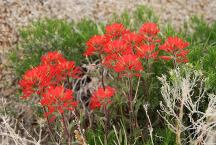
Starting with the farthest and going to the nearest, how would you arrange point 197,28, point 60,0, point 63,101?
point 60,0, point 197,28, point 63,101

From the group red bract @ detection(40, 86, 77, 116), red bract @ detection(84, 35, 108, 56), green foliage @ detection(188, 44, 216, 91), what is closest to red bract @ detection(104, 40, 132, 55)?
red bract @ detection(84, 35, 108, 56)

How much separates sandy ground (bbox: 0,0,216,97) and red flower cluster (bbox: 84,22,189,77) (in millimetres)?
1752

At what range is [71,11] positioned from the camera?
5.37 metres

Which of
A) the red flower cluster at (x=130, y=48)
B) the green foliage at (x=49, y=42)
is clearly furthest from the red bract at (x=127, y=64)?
the green foliage at (x=49, y=42)

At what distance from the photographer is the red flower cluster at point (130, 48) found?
9.75 ft

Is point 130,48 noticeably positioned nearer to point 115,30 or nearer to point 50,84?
point 115,30

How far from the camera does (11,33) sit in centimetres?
509

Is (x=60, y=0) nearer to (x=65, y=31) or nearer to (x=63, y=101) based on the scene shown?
(x=65, y=31)

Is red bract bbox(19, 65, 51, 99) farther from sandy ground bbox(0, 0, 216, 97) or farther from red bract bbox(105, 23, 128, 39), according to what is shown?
sandy ground bbox(0, 0, 216, 97)

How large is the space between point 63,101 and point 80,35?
193cm

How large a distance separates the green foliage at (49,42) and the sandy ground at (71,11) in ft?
0.84

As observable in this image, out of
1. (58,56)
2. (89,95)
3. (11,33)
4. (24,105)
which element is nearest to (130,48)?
(58,56)

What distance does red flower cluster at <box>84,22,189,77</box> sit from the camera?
117 inches

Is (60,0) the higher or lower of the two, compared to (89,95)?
higher
